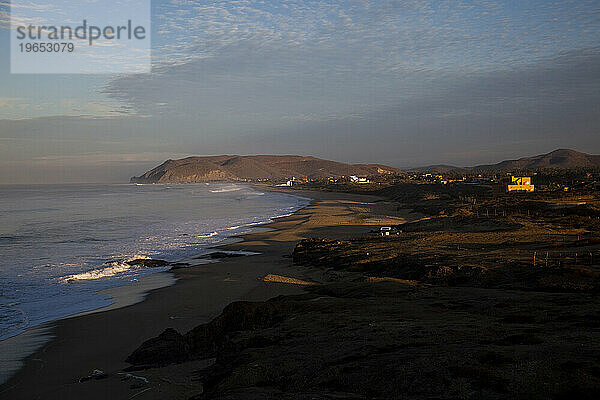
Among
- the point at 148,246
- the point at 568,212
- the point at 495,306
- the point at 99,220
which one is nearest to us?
the point at 495,306

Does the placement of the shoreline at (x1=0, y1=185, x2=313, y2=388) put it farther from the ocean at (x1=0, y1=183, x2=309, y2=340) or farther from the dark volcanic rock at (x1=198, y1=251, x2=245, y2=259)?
the dark volcanic rock at (x1=198, y1=251, x2=245, y2=259)

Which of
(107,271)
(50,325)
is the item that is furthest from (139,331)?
(107,271)

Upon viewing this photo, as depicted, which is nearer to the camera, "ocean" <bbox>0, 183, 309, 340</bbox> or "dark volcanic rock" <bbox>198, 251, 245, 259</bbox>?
"ocean" <bbox>0, 183, 309, 340</bbox>

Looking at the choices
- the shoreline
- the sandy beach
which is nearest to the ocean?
the shoreline

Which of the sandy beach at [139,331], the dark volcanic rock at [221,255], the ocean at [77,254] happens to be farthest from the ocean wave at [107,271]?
the dark volcanic rock at [221,255]

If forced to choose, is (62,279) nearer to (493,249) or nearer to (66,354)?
(66,354)

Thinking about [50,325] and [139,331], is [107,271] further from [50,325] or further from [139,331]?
[139,331]

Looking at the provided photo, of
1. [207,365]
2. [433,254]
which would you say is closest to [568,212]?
[433,254]

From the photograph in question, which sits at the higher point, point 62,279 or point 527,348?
point 527,348

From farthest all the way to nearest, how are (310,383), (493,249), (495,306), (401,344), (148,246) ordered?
1. (148,246)
2. (493,249)
3. (495,306)
4. (401,344)
5. (310,383)
